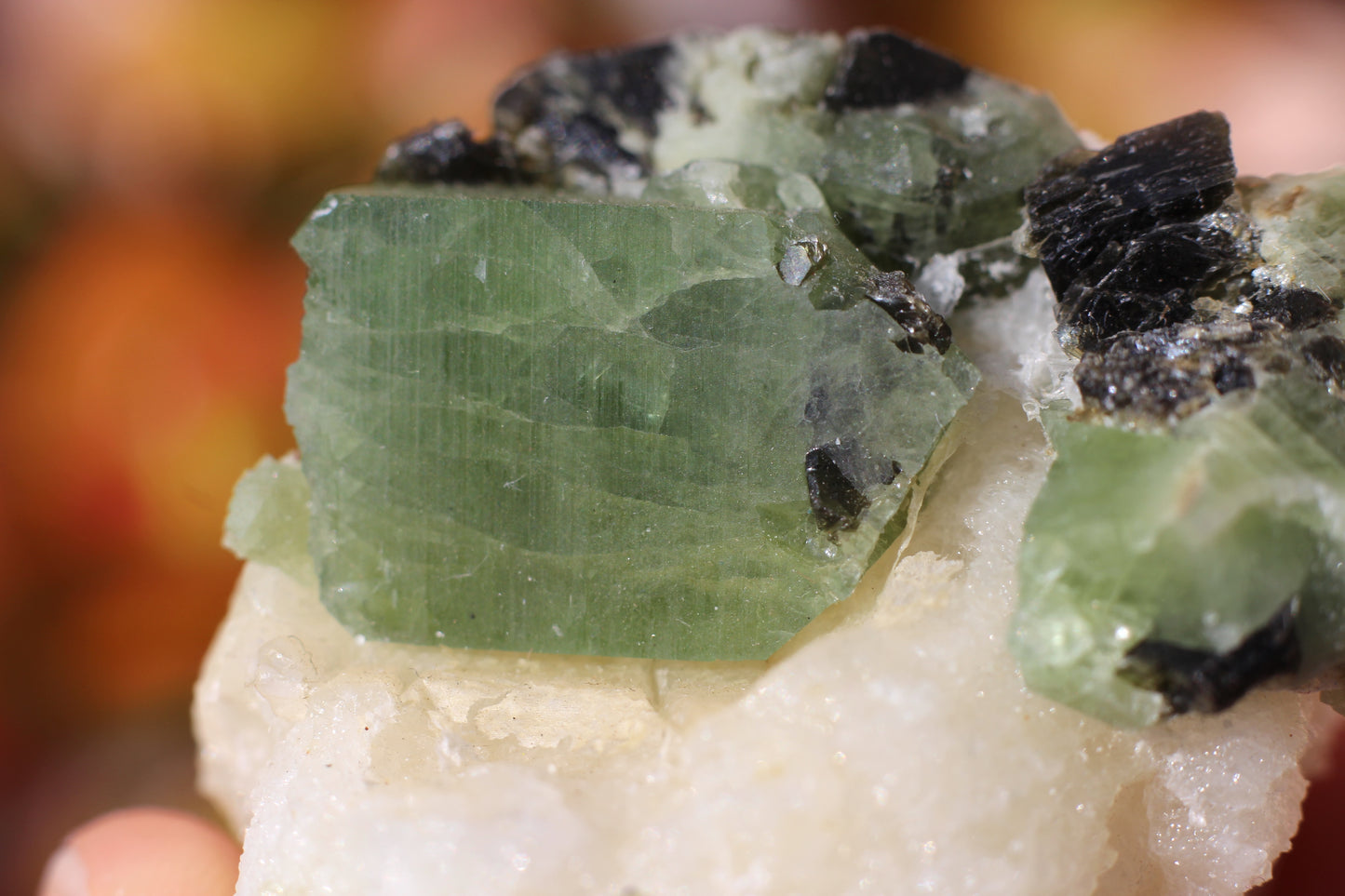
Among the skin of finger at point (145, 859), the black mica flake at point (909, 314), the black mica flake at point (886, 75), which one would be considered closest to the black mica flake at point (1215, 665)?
the black mica flake at point (909, 314)

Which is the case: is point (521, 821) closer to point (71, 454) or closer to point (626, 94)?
point (626, 94)

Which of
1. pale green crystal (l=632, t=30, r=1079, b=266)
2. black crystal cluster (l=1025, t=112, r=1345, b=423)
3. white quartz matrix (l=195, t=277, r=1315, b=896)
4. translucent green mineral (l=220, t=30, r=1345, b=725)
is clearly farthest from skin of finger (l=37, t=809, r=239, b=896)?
black crystal cluster (l=1025, t=112, r=1345, b=423)

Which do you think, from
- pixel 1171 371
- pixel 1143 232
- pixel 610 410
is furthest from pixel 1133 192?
pixel 610 410

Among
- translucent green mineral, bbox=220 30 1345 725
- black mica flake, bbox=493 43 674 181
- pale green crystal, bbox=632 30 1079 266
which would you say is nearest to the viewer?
translucent green mineral, bbox=220 30 1345 725

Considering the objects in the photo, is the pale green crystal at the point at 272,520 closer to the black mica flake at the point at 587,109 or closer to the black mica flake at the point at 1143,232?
the black mica flake at the point at 587,109

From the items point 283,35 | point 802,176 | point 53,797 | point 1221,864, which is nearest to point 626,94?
point 802,176

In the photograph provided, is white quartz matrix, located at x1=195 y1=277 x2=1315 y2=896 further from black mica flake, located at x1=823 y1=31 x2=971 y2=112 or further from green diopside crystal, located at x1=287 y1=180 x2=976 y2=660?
black mica flake, located at x1=823 y1=31 x2=971 y2=112
